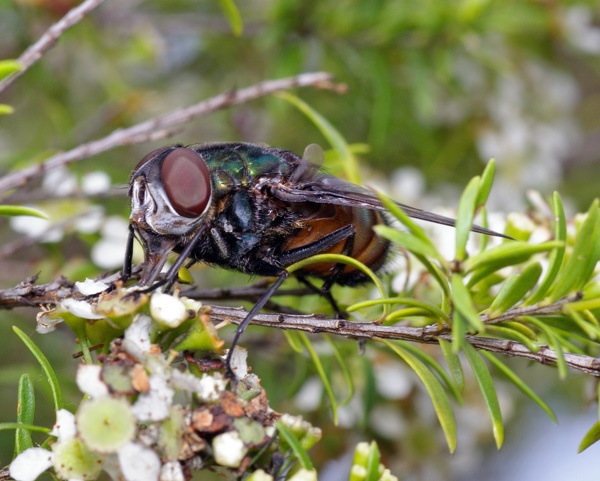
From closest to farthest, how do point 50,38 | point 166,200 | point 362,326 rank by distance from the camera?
point 362,326 → point 166,200 → point 50,38

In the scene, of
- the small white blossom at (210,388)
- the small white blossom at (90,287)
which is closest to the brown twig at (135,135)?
the small white blossom at (90,287)

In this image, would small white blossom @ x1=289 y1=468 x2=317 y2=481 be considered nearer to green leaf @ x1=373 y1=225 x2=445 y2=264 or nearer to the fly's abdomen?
green leaf @ x1=373 y1=225 x2=445 y2=264

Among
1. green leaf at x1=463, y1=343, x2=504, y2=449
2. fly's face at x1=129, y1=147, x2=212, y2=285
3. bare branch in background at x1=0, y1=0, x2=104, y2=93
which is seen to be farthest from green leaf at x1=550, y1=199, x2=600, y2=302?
bare branch in background at x1=0, y1=0, x2=104, y2=93

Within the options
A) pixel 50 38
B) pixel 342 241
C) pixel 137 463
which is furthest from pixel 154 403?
pixel 50 38

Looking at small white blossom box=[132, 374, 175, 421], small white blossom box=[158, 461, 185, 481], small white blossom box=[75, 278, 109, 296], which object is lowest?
small white blossom box=[158, 461, 185, 481]

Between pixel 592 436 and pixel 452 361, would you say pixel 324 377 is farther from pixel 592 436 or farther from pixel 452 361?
pixel 592 436

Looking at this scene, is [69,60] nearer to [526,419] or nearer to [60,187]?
[60,187]
